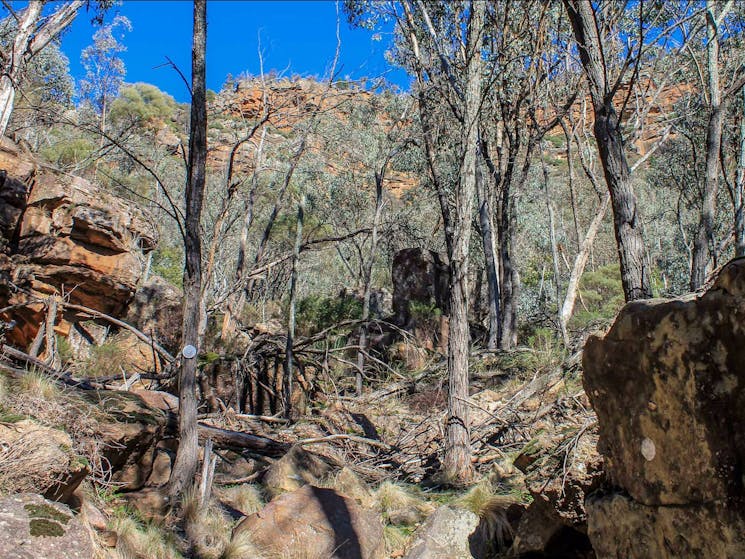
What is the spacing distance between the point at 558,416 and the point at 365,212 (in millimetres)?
16310

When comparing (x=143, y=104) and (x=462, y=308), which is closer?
(x=462, y=308)

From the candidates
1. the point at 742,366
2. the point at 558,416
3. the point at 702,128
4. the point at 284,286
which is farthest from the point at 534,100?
the point at 284,286

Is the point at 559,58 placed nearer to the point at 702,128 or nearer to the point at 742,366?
the point at 702,128

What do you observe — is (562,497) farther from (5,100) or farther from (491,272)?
(5,100)

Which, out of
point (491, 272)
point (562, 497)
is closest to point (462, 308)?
point (562, 497)

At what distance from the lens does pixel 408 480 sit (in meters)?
6.82

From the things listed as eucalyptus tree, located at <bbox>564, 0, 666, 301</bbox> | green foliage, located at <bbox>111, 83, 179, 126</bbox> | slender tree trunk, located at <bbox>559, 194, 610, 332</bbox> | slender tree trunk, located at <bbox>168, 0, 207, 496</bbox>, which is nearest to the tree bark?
slender tree trunk, located at <bbox>168, 0, 207, 496</bbox>

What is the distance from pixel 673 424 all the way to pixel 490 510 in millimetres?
2425

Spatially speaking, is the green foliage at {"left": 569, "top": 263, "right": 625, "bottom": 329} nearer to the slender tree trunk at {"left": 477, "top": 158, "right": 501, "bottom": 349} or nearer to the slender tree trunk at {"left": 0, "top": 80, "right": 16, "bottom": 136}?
the slender tree trunk at {"left": 477, "top": 158, "right": 501, "bottom": 349}

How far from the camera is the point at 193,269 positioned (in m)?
5.68

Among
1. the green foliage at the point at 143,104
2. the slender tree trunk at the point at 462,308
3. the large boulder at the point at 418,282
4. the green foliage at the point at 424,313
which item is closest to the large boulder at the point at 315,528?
the slender tree trunk at the point at 462,308

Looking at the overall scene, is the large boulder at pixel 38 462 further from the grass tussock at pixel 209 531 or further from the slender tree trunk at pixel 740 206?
the slender tree trunk at pixel 740 206

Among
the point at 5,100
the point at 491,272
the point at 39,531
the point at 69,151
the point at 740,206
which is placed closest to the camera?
the point at 39,531

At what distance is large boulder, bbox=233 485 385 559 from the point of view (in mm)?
4672
